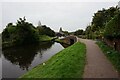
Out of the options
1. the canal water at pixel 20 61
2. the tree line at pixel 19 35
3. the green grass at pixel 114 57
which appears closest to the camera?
the green grass at pixel 114 57

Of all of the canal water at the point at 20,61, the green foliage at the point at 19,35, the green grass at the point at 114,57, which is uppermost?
the green foliage at the point at 19,35

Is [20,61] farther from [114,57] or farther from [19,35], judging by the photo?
[19,35]

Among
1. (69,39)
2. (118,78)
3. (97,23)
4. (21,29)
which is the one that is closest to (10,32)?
(21,29)

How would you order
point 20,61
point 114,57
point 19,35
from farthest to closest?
point 19,35 < point 20,61 < point 114,57

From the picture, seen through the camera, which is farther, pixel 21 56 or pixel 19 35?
pixel 19 35

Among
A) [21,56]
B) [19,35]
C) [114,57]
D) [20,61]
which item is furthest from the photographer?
[19,35]

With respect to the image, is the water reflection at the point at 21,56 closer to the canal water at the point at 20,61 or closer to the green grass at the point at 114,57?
the canal water at the point at 20,61

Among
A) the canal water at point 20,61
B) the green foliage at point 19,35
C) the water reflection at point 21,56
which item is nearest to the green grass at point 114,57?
the canal water at point 20,61

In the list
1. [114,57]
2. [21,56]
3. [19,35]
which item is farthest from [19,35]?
[114,57]

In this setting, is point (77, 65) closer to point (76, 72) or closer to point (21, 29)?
point (76, 72)

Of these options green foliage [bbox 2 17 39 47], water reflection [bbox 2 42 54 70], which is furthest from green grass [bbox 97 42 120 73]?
green foliage [bbox 2 17 39 47]

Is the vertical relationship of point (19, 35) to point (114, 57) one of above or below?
above

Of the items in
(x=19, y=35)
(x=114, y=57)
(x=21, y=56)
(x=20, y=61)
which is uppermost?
(x=19, y=35)

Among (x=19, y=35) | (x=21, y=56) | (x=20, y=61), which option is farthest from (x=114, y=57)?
(x=19, y=35)
